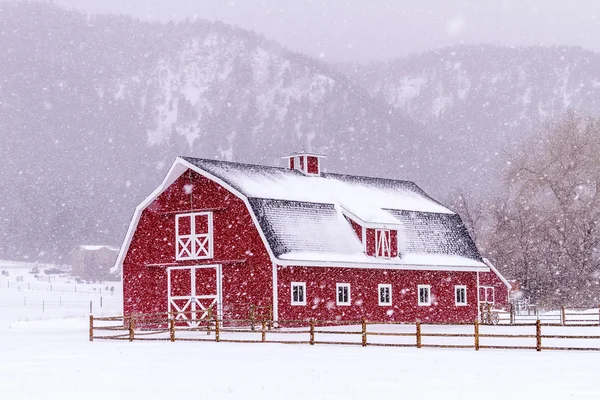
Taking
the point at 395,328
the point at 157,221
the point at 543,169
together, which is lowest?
the point at 395,328

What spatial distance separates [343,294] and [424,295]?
5.42 m

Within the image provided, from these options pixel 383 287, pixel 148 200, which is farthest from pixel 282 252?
pixel 148 200

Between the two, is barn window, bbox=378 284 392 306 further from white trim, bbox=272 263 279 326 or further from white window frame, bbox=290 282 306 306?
white trim, bbox=272 263 279 326

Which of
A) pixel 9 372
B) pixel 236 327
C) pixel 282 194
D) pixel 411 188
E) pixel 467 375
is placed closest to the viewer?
pixel 467 375

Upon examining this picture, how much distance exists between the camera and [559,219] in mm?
67312

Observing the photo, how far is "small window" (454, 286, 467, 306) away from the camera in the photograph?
158ft

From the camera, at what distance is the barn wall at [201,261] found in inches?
1574

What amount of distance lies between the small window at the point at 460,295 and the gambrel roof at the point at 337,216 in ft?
3.51

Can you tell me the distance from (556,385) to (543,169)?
5174cm

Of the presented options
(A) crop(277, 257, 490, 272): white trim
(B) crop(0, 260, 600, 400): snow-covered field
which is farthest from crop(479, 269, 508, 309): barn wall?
(B) crop(0, 260, 600, 400): snow-covered field

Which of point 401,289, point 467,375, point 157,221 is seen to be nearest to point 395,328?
point 401,289

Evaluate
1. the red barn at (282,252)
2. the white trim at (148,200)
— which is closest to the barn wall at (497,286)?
the red barn at (282,252)

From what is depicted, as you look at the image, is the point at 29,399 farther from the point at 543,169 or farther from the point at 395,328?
the point at 543,169

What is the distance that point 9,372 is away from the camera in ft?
68.8
